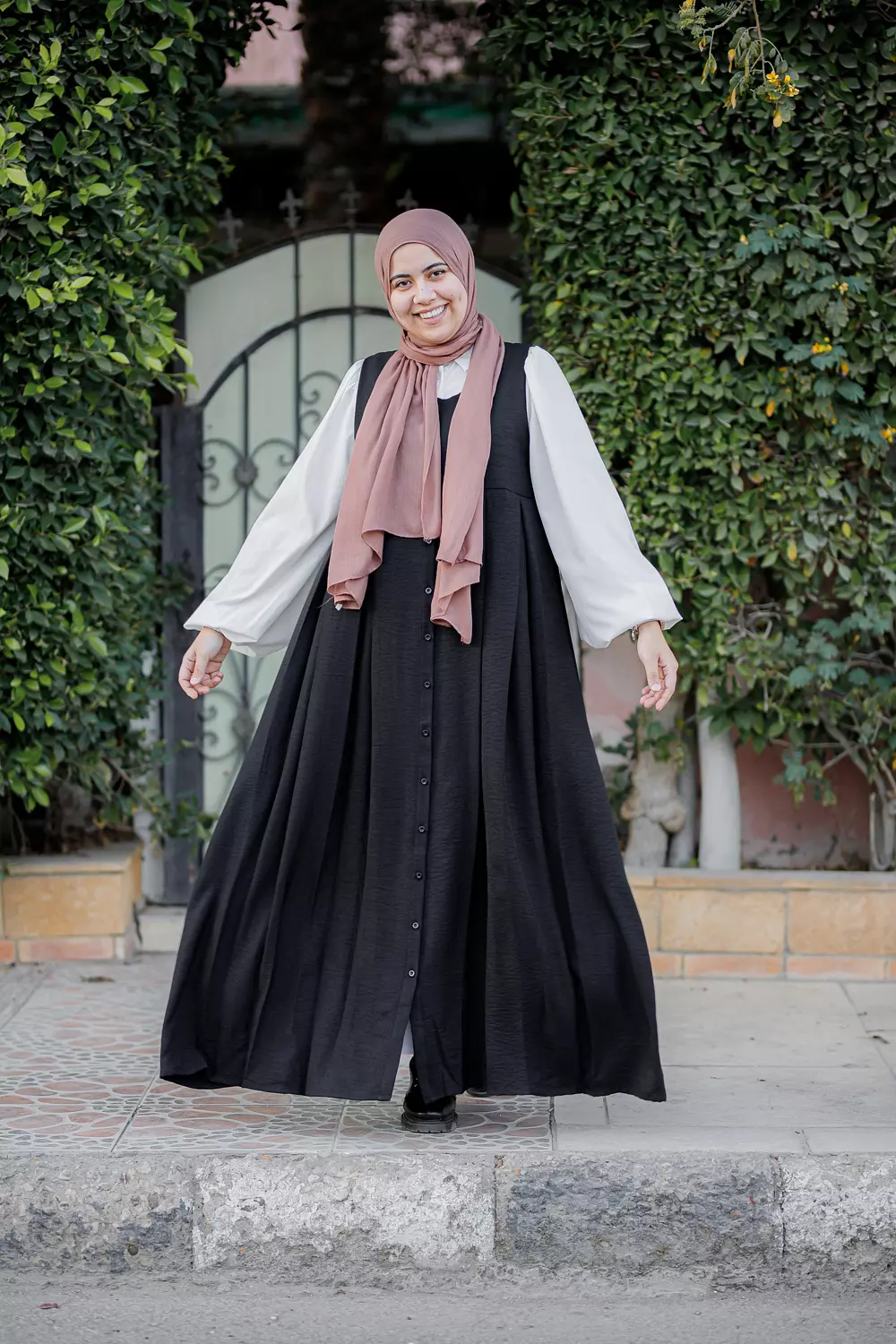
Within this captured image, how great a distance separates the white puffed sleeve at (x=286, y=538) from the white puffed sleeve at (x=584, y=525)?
415 millimetres

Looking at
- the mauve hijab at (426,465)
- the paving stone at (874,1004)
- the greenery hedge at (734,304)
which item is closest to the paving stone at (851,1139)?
the paving stone at (874,1004)

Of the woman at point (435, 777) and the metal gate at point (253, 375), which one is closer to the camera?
the woman at point (435, 777)

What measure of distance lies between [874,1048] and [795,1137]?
82 cm

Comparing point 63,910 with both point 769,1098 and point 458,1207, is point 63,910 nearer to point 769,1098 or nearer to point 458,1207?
point 458,1207

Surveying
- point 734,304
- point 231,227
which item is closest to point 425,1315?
point 734,304

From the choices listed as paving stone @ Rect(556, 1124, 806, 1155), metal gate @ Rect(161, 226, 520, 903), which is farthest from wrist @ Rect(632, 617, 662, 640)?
metal gate @ Rect(161, 226, 520, 903)

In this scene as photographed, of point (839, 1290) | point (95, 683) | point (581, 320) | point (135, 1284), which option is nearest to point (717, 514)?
point (581, 320)

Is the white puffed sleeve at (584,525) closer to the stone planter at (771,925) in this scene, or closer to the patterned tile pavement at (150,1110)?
the patterned tile pavement at (150,1110)

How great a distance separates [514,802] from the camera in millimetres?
3152

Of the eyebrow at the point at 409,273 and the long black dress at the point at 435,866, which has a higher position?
the eyebrow at the point at 409,273

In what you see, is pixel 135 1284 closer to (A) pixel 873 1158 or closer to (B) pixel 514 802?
(B) pixel 514 802

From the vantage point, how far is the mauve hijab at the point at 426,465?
3.07 meters

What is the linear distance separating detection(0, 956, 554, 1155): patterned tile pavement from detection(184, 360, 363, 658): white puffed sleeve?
3.41 feet

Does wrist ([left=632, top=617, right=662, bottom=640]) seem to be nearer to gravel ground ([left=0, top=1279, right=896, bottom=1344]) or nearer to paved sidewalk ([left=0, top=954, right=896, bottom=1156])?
paved sidewalk ([left=0, top=954, right=896, bottom=1156])
